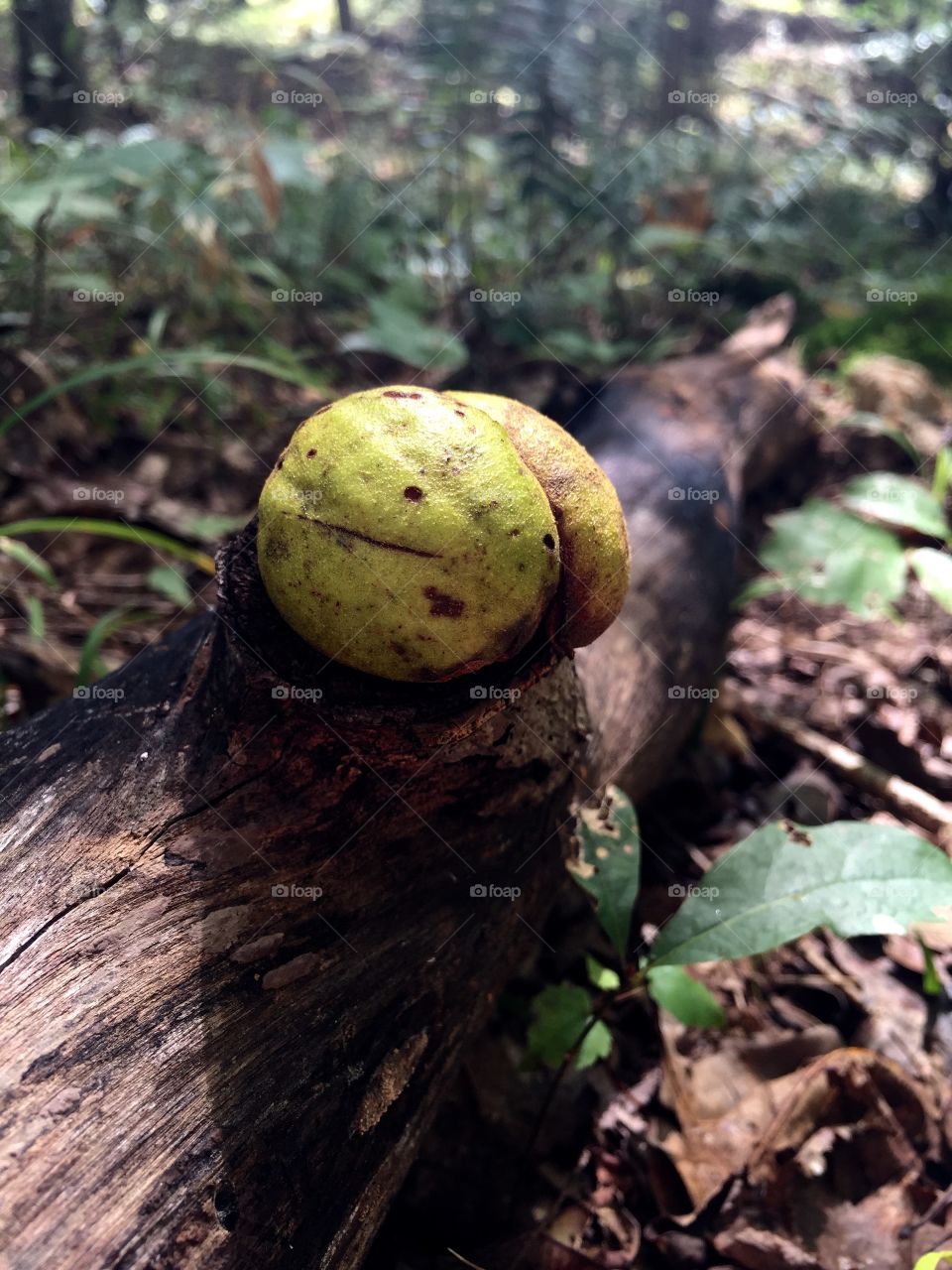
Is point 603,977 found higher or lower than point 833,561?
higher

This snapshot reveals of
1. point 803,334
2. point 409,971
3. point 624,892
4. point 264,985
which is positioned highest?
point 264,985

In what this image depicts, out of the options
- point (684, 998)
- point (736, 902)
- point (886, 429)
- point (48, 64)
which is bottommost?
point (886, 429)

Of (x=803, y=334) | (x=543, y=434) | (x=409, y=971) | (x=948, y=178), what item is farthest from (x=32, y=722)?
(x=948, y=178)

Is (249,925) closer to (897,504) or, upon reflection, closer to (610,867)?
(610,867)

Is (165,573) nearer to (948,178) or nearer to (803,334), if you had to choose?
(803,334)

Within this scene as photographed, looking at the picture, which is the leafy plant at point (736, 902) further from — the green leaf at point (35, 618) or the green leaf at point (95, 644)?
the green leaf at point (35, 618)

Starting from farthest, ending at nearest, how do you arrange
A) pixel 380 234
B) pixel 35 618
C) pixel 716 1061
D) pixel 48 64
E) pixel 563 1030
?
pixel 48 64 → pixel 380 234 → pixel 35 618 → pixel 716 1061 → pixel 563 1030

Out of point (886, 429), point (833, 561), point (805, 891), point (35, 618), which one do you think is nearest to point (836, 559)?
point (833, 561)
